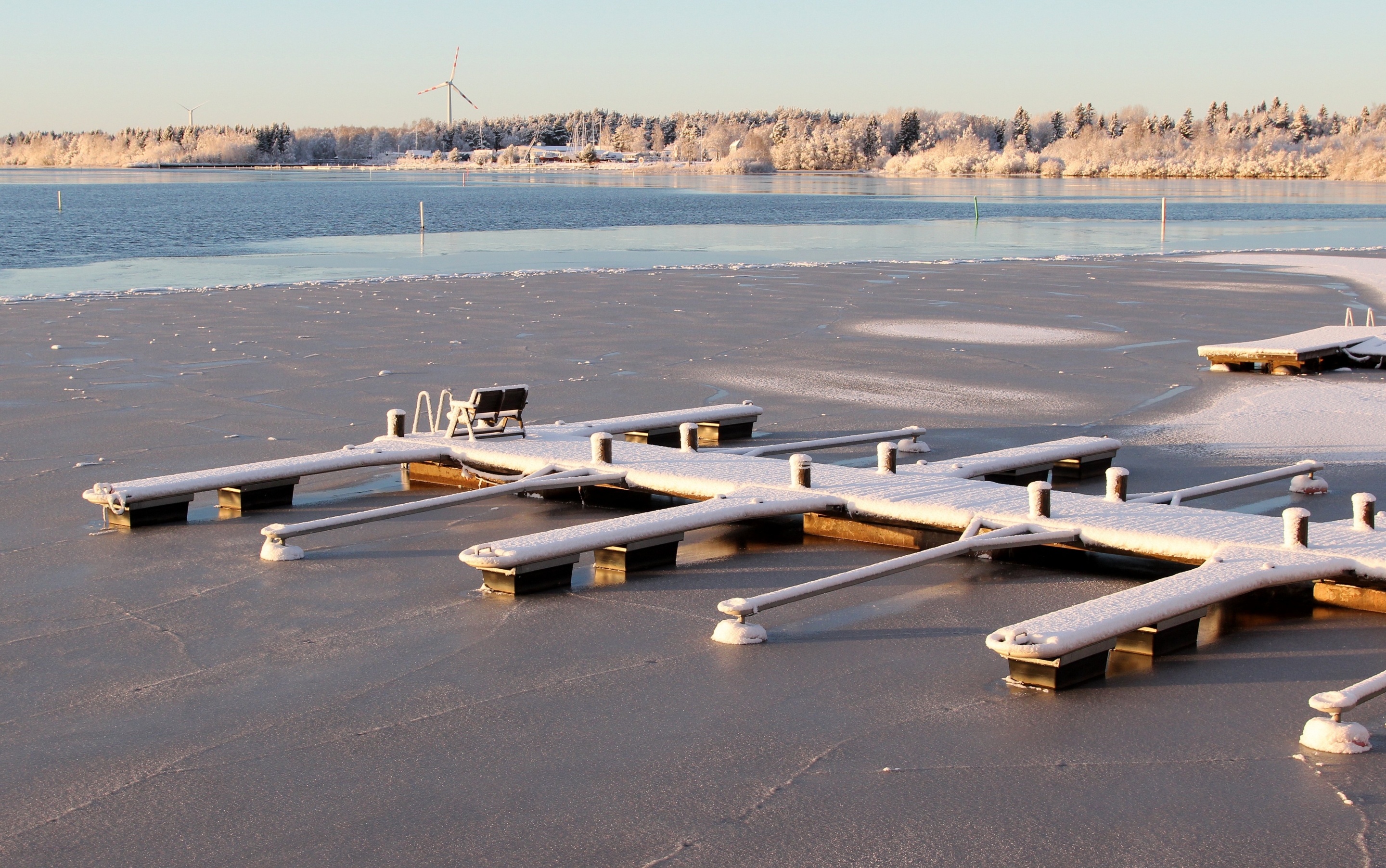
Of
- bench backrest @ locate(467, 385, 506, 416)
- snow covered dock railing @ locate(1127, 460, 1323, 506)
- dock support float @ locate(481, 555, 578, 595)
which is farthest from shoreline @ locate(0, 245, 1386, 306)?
dock support float @ locate(481, 555, 578, 595)

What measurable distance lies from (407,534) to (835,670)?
3.32 metres

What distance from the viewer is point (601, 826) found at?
4.32 m

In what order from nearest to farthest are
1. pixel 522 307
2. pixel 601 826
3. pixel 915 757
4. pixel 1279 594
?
1. pixel 601 826
2. pixel 915 757
3. pixel 1279 594
4. pixel 522 307

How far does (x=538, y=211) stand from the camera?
259ft

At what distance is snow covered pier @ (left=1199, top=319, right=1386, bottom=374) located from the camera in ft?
48.2

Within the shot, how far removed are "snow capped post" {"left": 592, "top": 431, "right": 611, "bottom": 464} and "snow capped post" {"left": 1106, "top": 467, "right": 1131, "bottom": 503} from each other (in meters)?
2.97

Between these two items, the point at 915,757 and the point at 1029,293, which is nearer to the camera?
the point at 915,757

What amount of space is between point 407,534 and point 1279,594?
15.2 feet

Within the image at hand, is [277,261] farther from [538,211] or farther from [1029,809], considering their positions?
[538,211]

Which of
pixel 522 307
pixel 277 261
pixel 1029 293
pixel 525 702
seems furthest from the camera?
pixel 277 261

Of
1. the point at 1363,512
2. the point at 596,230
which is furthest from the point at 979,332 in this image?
the point at 596,230

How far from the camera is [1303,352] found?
14.6m

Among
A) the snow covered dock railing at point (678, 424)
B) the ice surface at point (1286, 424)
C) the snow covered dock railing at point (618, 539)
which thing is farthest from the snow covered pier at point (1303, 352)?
the snow covered dock railing at point (618, 539)

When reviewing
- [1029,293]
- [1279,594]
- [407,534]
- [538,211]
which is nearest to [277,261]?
[1029,293]
